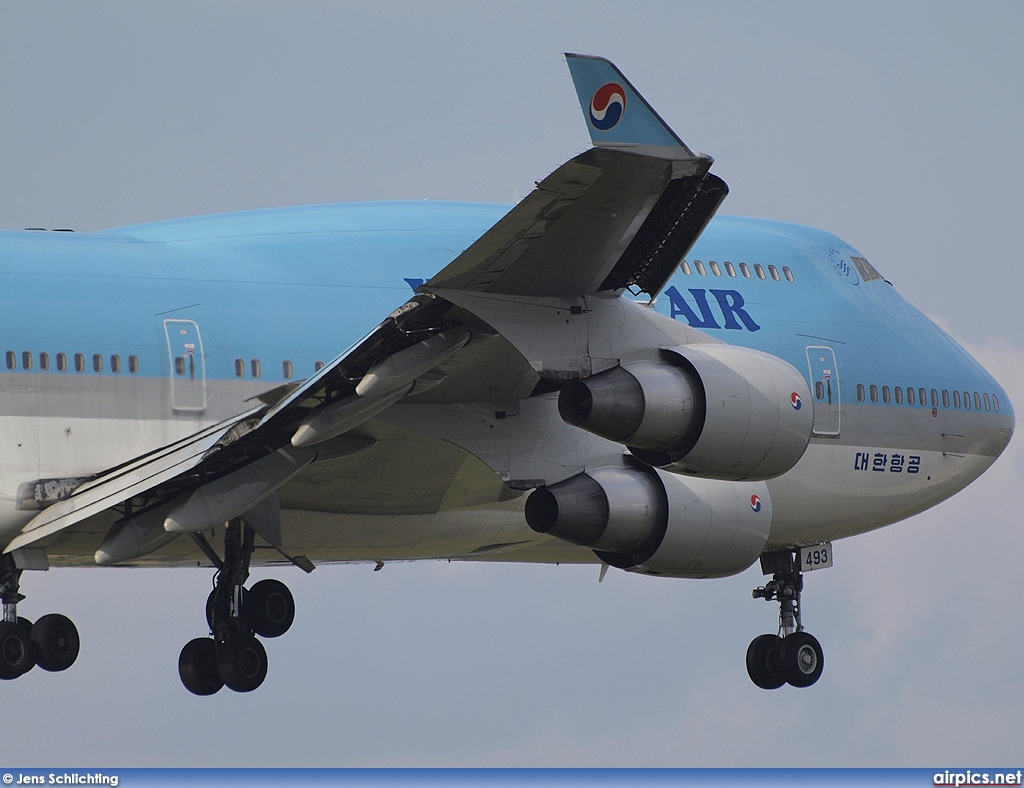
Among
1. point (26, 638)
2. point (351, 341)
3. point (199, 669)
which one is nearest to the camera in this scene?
point (26, 638)

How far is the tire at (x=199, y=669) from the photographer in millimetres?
19656

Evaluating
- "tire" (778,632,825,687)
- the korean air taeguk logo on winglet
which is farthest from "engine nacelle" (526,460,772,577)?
the korean air taeguk logo on winglet

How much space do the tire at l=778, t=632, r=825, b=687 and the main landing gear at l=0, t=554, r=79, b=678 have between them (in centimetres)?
864

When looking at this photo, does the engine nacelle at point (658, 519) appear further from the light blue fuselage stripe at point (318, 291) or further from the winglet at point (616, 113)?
the winglet at point (616, 113)

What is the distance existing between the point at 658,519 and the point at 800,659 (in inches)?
219

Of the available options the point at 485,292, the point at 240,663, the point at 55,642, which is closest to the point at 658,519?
the point at 485,292

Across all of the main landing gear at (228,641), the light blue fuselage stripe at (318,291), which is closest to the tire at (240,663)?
the main landing gear at (228,641)

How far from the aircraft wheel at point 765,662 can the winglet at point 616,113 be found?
36.0 ft

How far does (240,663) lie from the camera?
19.1m

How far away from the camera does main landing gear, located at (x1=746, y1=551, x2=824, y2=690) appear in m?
22.7

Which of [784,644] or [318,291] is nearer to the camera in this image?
[318,291]

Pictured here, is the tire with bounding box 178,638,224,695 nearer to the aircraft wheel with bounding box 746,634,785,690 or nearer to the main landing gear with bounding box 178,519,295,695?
the main landing gear with bounding box 178,519,295,695

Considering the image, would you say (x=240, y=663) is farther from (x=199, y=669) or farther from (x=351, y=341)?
(x=351, y=341)

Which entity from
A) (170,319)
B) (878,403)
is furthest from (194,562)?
(878,403)
